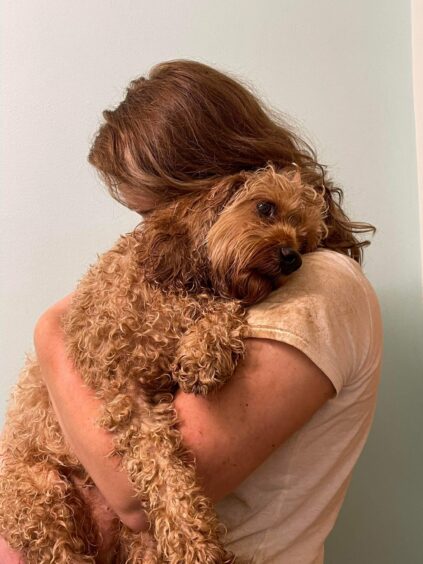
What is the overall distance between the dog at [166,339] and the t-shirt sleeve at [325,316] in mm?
45

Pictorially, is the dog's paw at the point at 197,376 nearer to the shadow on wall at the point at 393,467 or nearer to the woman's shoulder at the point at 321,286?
the woman's shoulder at the point at 321,286

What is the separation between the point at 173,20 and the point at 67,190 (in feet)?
2.81

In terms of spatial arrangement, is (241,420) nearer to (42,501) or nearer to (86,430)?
(86,430)

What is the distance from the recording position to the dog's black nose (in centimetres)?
145

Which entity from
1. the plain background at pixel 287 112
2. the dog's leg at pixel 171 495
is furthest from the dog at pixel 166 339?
the plain background at pixel 287 112

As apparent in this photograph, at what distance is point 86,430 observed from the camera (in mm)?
1553

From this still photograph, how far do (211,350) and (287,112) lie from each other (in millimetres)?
1471

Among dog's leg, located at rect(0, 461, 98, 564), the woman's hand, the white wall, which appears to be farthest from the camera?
the white wall

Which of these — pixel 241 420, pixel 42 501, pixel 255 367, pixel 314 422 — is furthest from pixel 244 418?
pixel 42 501

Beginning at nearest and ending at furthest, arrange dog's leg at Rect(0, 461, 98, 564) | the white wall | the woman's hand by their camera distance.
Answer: the woman's hand
dog's leg at Rect(0, 461, 98, 564)
the white wall

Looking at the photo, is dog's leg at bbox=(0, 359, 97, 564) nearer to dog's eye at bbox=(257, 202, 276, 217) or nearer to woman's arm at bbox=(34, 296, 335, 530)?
woman's arm at bbox=(34, 296, 335, 530)

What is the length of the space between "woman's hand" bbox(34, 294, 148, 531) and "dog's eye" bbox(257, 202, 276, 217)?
639 mm

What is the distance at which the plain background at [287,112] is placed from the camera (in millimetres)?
2514

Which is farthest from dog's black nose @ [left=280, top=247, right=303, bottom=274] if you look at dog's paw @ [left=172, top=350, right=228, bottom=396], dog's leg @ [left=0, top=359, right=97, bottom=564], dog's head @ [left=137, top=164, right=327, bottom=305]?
dog's leg @ [left=0, top=359, right=97, bottom=564]
